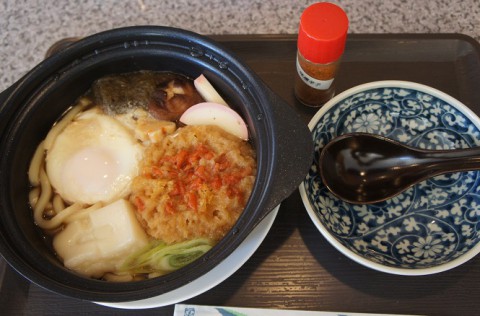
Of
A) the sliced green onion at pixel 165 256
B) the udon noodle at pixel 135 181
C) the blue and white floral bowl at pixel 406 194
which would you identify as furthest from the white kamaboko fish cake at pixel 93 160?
the blue and white floral bowl at pixel 406 194

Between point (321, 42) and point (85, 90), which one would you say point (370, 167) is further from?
point (85, 90)

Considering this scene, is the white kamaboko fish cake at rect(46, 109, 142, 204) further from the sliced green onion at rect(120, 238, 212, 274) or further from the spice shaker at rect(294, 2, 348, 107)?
the spice shaker at rect(294, 2, 348, 107)

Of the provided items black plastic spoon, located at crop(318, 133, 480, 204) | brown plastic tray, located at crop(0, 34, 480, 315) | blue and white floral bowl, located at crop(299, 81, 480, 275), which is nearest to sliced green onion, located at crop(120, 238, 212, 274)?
brown plastic tray, located at crop(0, 34, 480, 315)

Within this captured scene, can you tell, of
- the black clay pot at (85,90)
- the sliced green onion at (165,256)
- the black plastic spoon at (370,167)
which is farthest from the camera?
the black plastic spoon at (370,167)

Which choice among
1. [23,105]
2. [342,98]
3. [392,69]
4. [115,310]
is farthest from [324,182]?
[23,105]

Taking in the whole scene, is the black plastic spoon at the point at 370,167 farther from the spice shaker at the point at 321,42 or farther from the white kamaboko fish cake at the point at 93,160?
the white kamaboko fish cake at the point at 93,160
